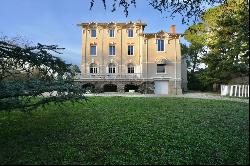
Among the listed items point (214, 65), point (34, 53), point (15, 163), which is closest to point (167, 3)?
point (34, 53)

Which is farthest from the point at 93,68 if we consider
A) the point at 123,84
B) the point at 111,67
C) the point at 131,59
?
the point at 131,59

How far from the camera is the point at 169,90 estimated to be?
1508 inches

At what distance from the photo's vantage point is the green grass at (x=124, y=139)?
25.3 ft

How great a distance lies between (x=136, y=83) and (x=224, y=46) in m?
32.6

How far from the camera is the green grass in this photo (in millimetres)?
7699

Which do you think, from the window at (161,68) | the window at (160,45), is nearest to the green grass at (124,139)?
the window at (161,68)

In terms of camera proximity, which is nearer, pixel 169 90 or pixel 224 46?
pixel 224 46

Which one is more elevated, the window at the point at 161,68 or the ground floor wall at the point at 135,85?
the window at the point at 161,68

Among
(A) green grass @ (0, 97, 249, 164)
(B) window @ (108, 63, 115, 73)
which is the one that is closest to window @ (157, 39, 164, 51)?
(B) window @ (108, 63, 115, 73)

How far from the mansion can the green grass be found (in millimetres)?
23928

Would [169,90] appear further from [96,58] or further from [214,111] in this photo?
[214,111]

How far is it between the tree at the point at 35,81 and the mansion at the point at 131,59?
91.1ft

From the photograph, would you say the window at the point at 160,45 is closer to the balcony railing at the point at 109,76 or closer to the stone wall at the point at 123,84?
the balcony railing at the point at 109,76

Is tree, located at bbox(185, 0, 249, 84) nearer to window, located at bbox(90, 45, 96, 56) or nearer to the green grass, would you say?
the green grass
